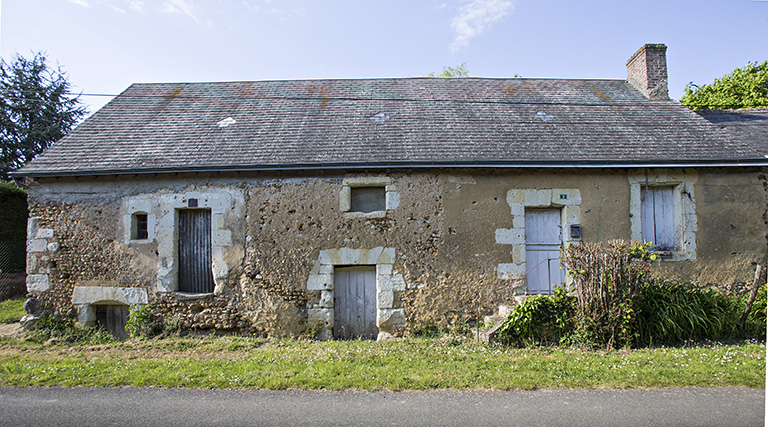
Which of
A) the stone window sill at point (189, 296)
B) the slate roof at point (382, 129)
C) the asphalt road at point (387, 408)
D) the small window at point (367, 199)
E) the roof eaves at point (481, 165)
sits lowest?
the asphalt road at point (387, 408)

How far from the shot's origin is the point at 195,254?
798 cm

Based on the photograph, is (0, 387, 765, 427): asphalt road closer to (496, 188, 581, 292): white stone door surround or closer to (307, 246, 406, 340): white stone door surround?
(307, 246, 406, 340): white stone door surround

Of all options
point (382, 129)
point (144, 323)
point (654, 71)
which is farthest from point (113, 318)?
point (654, 71)

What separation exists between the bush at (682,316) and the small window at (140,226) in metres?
8.63

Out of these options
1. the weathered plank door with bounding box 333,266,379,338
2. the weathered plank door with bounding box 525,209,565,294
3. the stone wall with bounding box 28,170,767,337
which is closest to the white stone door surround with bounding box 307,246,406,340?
the stone wall with bounding box 28,170,767,337

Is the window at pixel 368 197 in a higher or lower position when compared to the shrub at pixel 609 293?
higher

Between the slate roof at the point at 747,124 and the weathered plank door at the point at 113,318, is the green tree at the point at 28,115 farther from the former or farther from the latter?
the slate roof at the point at 747,124

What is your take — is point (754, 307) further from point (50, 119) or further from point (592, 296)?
point (50, 119)

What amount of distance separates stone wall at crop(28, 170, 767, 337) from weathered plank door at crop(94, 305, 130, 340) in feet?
1.02

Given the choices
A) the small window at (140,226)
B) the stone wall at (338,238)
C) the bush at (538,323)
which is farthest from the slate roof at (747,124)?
the small window at (140,226)

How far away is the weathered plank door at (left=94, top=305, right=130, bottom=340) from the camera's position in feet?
26.4

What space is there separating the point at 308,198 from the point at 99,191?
401 centimetres

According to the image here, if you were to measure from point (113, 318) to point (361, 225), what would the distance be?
5121mm

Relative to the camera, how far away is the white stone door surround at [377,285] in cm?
758
